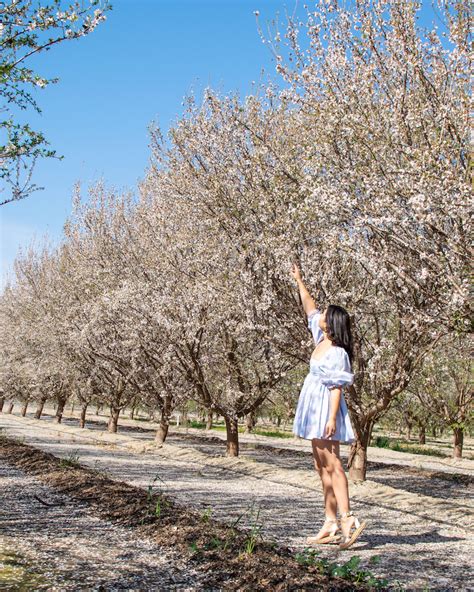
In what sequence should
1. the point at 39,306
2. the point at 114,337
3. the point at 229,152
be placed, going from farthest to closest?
the point at 39,306
the point at 114,337
the point at 229,152

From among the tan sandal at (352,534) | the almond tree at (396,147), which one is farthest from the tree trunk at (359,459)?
the tan sandal at (352,534)

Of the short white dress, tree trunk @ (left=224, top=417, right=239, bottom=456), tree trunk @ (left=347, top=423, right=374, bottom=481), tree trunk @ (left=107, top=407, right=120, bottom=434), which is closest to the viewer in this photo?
the short white dress

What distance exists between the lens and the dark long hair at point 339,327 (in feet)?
20.5

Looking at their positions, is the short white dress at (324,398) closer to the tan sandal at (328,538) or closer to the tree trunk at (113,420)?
the tan sandal at (328,538)

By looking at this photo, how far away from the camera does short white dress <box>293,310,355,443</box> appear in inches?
239

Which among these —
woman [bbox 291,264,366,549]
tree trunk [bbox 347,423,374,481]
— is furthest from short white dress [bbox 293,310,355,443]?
tree trunk [bbox 347,423,374,481]

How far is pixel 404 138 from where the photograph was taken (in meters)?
8.20

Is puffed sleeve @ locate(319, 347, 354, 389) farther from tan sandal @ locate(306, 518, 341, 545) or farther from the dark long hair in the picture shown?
tan sandal @ locate(306, 518, 341, 545)

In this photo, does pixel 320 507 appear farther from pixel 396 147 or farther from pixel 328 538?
pixel 396 147

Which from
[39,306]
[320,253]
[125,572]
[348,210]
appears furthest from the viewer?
[39,306]

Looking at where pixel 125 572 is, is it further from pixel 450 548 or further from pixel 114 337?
pixel 114 337

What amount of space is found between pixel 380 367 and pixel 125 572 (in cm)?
738

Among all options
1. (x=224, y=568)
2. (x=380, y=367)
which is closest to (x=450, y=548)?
(x=224, y=568)

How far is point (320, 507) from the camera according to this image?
30.9ft
